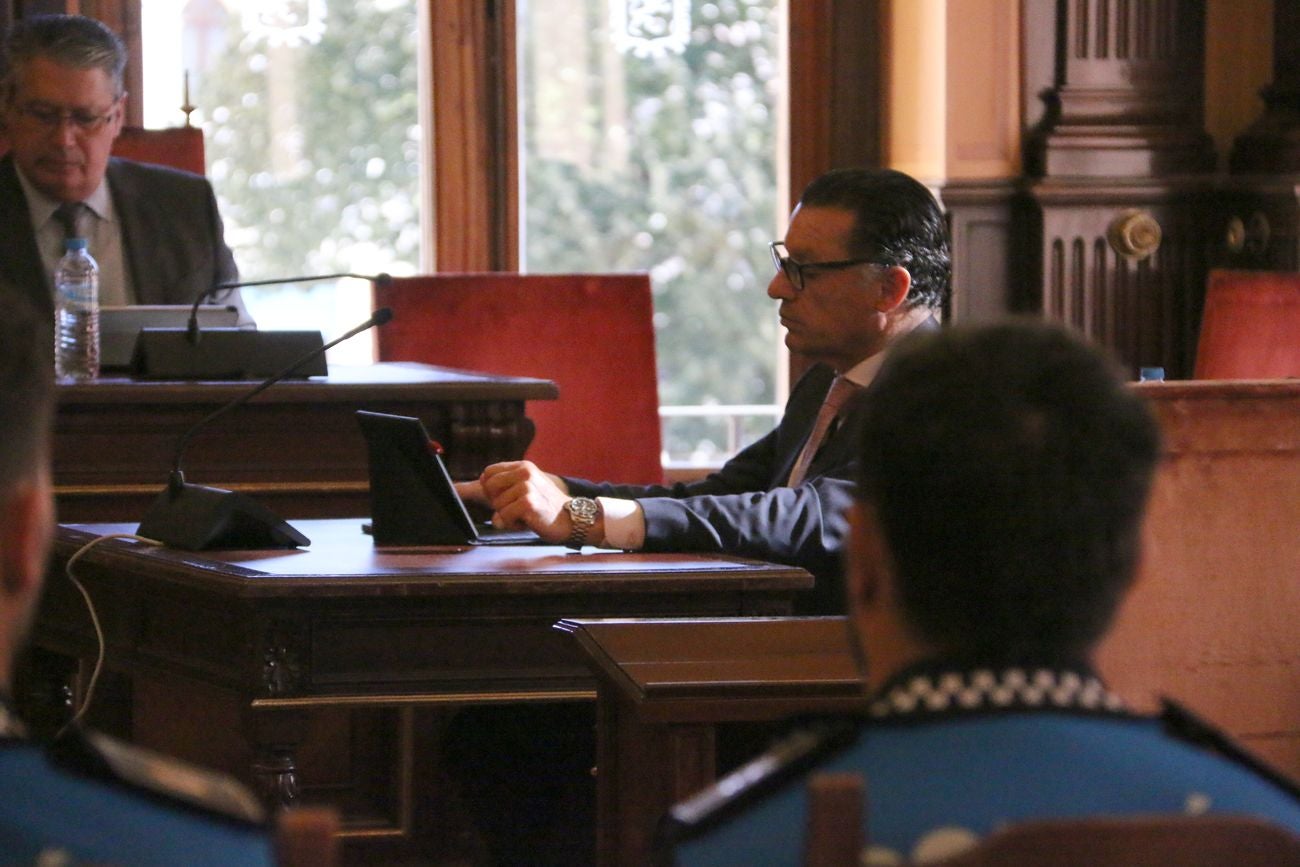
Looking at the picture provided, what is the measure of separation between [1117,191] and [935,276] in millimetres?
2306

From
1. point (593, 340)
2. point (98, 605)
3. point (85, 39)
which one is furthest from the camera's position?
point (593, 340)

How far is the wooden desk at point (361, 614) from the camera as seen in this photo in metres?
2.03

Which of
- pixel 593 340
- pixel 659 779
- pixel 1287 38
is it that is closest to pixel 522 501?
pixel 659 779

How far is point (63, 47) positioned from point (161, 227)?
0.40 m

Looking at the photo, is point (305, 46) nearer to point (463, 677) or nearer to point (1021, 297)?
point (1021, 297)

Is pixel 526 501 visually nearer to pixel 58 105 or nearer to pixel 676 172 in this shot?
pixel 58 105

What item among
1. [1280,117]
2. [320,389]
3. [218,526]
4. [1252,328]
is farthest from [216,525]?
[1280,117]

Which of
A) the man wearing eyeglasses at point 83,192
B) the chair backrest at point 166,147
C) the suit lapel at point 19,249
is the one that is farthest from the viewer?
the chair backrest at point 166,147

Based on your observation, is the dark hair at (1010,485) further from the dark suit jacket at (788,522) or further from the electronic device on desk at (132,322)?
the electronic device on desk at (132,322)

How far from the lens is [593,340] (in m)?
4.04

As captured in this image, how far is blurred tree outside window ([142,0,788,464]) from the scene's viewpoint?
16.6 feet

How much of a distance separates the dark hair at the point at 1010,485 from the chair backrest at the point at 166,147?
3513 mm

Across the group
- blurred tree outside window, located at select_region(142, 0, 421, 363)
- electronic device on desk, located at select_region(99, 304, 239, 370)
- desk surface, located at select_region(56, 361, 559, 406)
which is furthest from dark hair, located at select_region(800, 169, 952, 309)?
blurred tree outside window, located at select_region(142, 0, 421, 363)

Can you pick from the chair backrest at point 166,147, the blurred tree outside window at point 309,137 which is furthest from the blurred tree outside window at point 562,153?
the chair backrest at point 166,147
